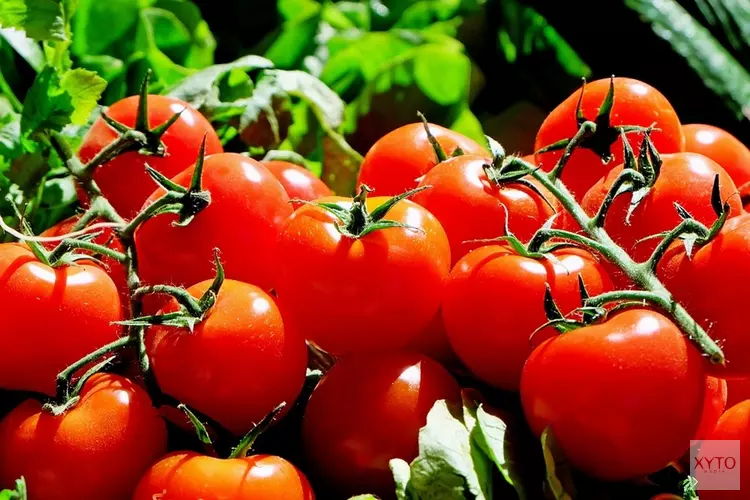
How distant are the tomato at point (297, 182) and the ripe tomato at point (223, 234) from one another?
136 mm

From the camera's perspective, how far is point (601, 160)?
80 centimetres

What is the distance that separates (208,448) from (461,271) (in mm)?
238

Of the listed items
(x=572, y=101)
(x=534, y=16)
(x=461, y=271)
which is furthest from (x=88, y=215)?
(x=534, y=16)

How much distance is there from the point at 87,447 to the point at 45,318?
111 millimetres

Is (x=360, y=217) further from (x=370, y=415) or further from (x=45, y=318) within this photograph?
(x=45, y=318)

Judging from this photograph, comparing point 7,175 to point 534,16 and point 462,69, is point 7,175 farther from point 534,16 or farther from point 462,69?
point 534,16

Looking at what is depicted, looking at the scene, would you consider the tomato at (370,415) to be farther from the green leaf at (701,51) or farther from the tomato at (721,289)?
the green leaf at (701,51)

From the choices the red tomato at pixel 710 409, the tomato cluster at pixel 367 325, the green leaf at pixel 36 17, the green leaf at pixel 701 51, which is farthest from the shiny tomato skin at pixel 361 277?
the green leaf at pixel 701 51

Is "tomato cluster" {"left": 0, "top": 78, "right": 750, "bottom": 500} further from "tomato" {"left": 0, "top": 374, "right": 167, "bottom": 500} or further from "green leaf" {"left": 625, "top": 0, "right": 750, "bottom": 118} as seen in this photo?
"green leaf" {"left": 625, "top": 0, "right": 750, "bottom": 118}

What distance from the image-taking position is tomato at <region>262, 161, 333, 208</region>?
90 cm

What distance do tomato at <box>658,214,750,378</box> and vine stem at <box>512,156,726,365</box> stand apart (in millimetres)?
14

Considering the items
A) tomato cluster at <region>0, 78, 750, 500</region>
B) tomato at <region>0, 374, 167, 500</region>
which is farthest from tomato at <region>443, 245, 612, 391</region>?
tomato at <region>0, 374, 167, 500</region>

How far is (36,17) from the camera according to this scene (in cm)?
86

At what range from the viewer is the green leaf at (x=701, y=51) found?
1223mm
